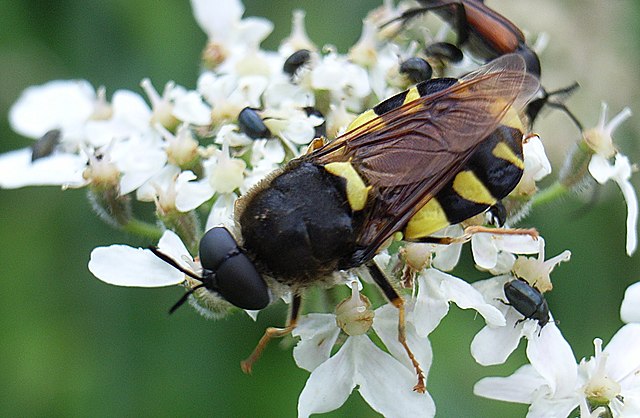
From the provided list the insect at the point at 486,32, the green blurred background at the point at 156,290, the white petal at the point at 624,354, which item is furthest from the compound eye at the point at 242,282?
the green blurred background at the point at 156,290

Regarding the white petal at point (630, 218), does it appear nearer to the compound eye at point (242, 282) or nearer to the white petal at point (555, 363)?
the white petal at point (555, 363)

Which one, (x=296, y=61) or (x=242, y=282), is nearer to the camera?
(x=242, y=282)

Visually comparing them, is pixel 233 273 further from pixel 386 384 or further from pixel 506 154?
pixel 506 154

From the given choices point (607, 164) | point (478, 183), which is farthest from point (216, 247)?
point (607, 164)

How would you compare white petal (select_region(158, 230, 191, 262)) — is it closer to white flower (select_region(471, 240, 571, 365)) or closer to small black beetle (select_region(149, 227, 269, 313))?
small black beetle (select_region(149, 227, 269, 313))

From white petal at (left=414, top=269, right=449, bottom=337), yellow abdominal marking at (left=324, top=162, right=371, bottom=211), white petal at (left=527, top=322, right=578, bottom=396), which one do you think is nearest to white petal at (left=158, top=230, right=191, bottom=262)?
yellow abdominal marking at (left=324, top=162, right=371, bottom=211)
